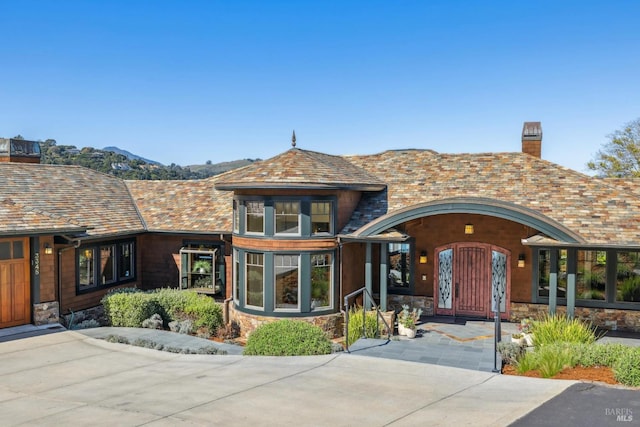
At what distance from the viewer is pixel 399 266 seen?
1611cm

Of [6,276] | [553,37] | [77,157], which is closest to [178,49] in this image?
[6,276]

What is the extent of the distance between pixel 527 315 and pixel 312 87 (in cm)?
1587

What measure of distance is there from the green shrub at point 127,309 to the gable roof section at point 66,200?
2.08m

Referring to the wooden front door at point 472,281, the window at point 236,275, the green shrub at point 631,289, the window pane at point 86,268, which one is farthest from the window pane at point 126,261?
the green shrub at point 631,289

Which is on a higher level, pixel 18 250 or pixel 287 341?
pixel 18 250

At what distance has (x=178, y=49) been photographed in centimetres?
2231

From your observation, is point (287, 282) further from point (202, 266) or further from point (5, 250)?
point (5, 250)

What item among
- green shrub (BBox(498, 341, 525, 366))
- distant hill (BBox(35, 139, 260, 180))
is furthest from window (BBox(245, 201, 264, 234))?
distant hill (BBox(35, 139, 260, 180))

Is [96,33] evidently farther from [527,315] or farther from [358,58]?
[527,315]

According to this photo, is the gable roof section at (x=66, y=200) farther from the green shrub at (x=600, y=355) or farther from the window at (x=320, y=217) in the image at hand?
the green shrub at (x=600, y=355)

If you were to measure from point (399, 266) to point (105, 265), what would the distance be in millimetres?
9626

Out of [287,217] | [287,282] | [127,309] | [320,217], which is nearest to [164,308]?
[127,309]

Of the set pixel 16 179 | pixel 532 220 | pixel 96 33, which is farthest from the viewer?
pixel 96 33

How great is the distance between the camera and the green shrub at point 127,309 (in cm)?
1403
